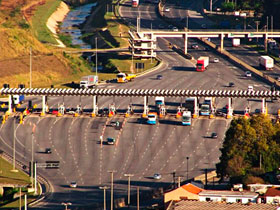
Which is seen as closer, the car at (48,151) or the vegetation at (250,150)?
the vegetation at (250,150)

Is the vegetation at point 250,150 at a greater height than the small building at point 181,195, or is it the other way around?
the vegetation at point 250,150

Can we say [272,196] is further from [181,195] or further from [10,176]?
[10,176]

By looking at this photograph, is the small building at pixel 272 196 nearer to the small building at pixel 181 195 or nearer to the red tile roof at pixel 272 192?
the red tile roof at pixel 272 192

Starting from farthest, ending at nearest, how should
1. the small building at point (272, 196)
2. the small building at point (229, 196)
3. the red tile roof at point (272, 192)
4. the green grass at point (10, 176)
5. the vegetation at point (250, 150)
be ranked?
the green grass at point (10, 176) → the vegetation at point (250, 150) → the red tile roof at point (272, 192) → the small building at point (229, 196) → the small building at point (272, 196)

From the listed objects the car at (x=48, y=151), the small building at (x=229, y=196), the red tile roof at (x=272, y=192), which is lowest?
the small building at (x=229, y=196)

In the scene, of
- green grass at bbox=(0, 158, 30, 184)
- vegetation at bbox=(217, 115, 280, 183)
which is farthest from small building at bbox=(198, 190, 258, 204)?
green grass at bbox=(0, 158, 30, 184)

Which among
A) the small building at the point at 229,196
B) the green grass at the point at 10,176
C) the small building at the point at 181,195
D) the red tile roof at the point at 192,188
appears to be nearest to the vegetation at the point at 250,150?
the red tile roof at the point at 192,188

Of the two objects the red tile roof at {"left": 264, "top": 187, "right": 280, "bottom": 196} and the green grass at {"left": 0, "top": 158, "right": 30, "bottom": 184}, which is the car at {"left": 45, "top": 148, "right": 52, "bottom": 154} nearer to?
the green grass at {"left": 0, "top": 158, "right": 30, "bottom": 184}

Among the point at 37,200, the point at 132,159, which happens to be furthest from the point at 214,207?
the point at 132,159
